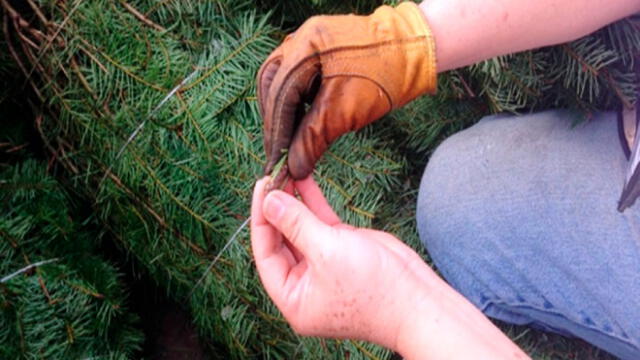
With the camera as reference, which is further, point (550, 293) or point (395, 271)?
point (550, 293)

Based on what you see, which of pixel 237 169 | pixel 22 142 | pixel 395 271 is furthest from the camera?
pixel 22 142

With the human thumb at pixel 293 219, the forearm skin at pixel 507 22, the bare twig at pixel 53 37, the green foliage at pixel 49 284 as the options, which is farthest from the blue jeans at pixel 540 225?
the bare twig at pixel 53 37

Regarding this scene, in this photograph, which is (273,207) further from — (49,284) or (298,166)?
(49,284)

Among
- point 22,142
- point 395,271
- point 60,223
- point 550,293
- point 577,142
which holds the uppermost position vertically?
point 22,142

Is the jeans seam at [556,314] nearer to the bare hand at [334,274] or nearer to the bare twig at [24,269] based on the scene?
the bare hand at [334,274]

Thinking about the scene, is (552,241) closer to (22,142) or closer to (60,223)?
(60,223)

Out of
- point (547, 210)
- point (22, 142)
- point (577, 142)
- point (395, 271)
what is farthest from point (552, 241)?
point (22, 142)
